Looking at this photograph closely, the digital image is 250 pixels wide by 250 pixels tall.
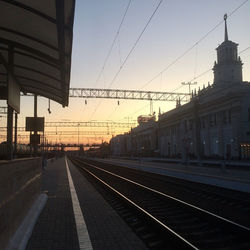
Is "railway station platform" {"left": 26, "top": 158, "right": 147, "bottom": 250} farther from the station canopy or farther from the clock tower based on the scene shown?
the clock tower

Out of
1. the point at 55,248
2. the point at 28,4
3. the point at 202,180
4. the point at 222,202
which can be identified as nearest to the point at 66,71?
the point at 28,4

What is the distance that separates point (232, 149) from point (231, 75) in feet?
121

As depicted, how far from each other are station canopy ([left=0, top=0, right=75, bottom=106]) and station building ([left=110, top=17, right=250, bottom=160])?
23.0m

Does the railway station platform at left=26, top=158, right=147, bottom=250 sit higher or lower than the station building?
lower

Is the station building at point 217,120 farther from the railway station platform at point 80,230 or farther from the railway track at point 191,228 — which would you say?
the railway station platform at point 80,230

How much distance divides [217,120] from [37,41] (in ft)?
175

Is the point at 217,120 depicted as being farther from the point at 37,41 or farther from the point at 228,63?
the point at 37,41

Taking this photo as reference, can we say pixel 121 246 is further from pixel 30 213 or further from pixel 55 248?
pixel 30 213

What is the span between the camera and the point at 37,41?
8.65m

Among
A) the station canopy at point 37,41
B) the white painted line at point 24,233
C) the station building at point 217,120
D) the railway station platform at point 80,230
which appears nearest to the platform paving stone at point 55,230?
the railway station platform at point 80,230

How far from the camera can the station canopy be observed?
684 cm

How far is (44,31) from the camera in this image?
801cm

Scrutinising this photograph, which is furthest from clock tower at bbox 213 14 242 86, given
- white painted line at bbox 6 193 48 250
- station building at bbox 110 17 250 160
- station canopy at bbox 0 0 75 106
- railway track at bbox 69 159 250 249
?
white painted line at bbox 6 193 48 250

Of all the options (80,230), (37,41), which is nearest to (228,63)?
(37,41)
